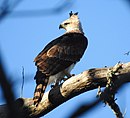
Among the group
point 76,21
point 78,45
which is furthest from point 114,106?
point 76,21

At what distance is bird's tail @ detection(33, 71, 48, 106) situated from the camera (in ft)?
13.6

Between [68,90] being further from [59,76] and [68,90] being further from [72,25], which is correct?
[72,25]

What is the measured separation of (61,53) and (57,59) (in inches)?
10.9

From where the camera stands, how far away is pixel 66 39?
21.0 ft

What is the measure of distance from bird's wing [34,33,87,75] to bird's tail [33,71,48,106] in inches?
3.6

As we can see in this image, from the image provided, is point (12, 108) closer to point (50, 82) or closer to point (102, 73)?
point (102, 73)

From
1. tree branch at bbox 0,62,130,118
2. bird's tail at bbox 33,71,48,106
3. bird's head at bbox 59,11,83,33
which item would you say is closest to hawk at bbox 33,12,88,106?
bird's tail at bbox 33,71,48,106

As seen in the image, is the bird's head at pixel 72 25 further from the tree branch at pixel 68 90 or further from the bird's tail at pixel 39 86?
the tree branch at pixel 68 90

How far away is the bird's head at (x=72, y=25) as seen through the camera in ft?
25.3

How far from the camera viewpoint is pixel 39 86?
4.72 metres

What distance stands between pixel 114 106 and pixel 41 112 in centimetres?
92

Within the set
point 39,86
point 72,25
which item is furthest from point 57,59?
point 72,25

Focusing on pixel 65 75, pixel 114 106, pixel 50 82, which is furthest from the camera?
pixel 65 75

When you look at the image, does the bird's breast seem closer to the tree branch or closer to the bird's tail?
the bird's tail
